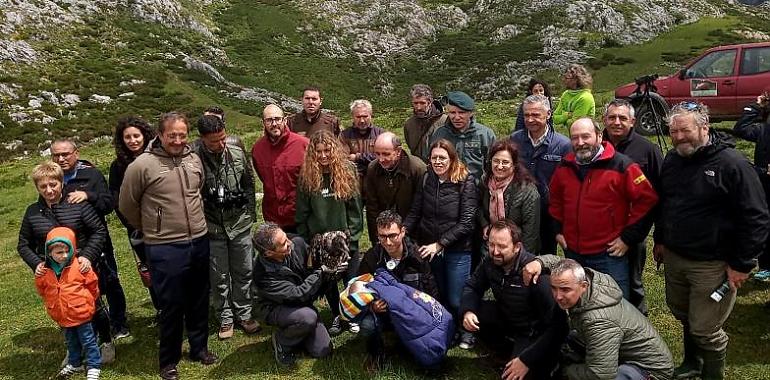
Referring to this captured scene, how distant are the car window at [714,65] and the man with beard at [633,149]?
11.7m

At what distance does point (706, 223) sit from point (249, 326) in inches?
207

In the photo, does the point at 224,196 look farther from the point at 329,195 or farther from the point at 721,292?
the point at 721,292

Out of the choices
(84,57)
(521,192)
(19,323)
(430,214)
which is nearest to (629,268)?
(521,192)

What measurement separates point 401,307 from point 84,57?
48787 mm

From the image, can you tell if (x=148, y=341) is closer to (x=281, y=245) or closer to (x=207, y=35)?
(x=281, y=245)

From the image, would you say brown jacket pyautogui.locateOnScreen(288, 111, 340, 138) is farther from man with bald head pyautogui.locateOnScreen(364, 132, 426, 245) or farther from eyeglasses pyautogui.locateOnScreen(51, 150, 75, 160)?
eyeglasses pyautogui.locateOnScreen(51, 150, 75, 160)

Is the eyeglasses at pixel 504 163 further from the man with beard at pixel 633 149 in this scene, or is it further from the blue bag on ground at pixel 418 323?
the blue bag on ground at pixel 418 323

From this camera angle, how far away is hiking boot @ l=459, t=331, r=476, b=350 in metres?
6.16

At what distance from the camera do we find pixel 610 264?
5539 millimetres

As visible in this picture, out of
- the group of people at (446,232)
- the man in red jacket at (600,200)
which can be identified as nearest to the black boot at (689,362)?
the group of people at (446,232)

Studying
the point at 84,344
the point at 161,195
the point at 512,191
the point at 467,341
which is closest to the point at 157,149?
the point at 161,195

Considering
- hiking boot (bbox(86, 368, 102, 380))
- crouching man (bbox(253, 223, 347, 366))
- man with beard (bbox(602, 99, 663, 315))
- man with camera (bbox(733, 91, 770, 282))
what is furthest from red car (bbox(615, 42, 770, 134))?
hiking boot (bbox(86, 368, 102, 380))

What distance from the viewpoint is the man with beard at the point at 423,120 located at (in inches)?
301

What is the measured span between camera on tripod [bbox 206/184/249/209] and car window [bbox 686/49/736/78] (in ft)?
46.9
